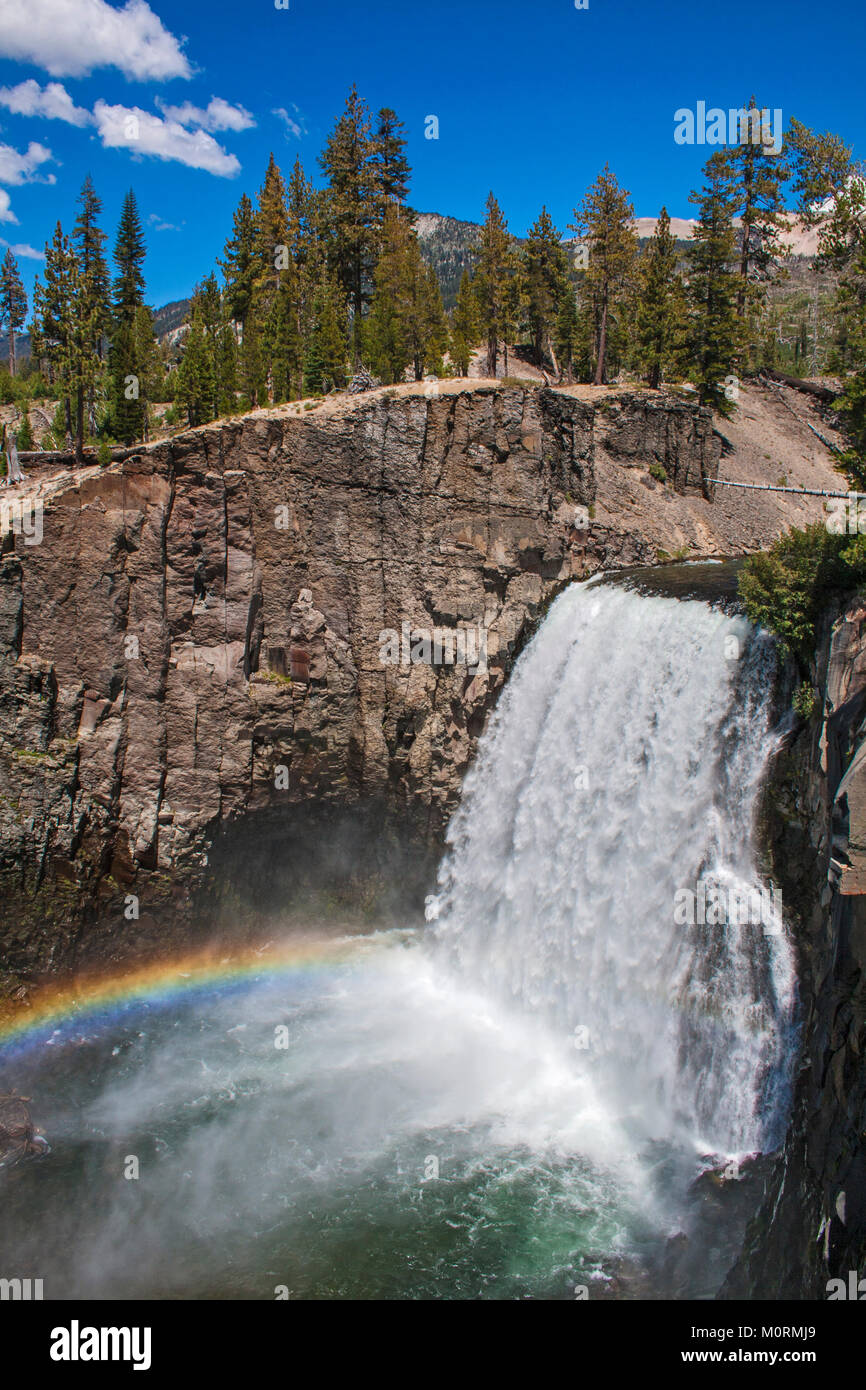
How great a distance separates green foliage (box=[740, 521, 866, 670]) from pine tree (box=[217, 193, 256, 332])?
4483 centimetres

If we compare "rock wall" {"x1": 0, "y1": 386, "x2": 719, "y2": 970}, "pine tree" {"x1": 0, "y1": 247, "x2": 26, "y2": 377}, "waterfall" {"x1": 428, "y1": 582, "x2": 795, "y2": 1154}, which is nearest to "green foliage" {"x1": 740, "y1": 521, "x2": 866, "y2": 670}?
"waterfall" {"x1": 428, "y1": 582, "x2": 795, "y2": 1154}

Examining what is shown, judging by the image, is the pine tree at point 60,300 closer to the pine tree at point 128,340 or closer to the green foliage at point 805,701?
the pine tree at point 128,340

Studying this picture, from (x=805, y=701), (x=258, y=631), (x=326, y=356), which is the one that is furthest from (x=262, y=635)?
(x=326, y=356)

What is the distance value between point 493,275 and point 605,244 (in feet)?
23.8

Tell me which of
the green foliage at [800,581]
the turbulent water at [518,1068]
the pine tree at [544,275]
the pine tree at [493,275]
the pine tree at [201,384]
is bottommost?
the turbulent water at [518,1068]

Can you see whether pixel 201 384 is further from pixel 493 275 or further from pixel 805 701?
pixel 805 701

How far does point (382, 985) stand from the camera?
25531 millimetres

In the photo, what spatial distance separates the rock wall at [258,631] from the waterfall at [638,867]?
283 centimetres

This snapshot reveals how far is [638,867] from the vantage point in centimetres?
2017

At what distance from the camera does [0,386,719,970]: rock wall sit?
2392 centimetres

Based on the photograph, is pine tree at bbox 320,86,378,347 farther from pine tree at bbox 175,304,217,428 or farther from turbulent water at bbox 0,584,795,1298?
turbulent water at bbox 0,584,795,1298

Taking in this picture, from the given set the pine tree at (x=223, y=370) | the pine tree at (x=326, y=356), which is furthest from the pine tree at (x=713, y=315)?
the pine tree at (x=223, y=370)

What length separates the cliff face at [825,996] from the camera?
1108cm

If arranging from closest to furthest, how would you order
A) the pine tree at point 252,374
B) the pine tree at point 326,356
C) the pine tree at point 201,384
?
the pine tree at point 201,384 < the pine tree at point 326,356 < the pine tree at point 252,374
